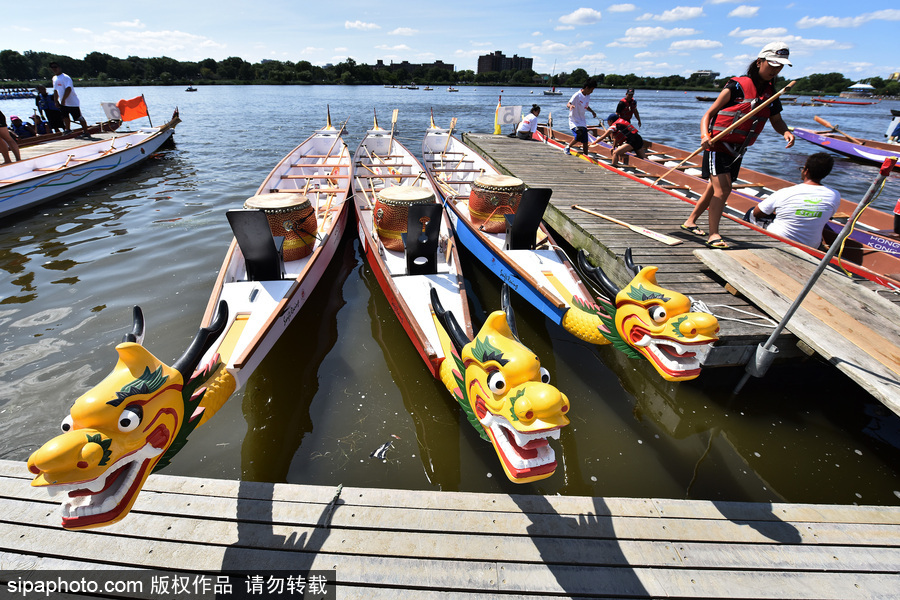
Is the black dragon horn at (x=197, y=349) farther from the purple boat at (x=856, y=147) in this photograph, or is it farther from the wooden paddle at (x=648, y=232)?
the purple boat at (x=856, y=147)

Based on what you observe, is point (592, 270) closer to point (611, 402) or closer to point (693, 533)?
point (611, 402)

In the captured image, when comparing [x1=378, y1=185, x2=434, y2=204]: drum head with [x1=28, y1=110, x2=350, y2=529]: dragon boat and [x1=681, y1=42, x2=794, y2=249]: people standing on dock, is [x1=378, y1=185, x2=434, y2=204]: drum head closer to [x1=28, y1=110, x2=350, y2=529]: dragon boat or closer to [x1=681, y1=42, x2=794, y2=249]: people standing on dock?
[x1=28, y1=110, x2=350, y2=529]: dragon boat

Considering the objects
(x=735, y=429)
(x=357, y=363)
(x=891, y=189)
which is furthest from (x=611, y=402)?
(x=891, y=189)

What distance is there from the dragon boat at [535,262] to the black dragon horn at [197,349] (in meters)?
3.36


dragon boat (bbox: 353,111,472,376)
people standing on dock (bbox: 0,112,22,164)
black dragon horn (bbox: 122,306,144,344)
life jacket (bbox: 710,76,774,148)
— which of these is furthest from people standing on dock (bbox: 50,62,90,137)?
life jacket (bbox: 710,76,774,148)

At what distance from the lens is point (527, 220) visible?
5.67m

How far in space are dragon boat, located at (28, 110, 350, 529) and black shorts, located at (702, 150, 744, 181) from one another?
220 inches

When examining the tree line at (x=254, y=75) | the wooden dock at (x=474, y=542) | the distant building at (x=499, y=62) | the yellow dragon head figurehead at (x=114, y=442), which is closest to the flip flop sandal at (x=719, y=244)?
the wooden dock at (x=474, y=542)

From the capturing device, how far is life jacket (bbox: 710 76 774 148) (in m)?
4.55

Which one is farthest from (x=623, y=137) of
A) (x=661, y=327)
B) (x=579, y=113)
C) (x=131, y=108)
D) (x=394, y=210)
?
(x=131, y=108)

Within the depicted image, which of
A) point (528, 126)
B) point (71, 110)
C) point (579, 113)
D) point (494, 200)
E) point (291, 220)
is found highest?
point (579, 113)

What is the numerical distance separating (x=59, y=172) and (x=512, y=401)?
13.3 meters

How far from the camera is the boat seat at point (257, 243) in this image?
175 inches

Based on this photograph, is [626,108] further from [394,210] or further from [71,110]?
[71,110]
